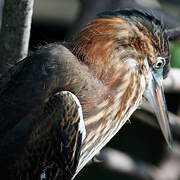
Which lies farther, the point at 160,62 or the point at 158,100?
the point at 158,100

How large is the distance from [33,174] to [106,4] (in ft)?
4.25

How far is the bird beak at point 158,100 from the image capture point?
2.78 m

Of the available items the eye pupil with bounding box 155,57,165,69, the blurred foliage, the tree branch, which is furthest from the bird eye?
the blurred foliage

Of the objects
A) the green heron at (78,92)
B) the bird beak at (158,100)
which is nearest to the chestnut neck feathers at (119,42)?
the green heron at (78,92)

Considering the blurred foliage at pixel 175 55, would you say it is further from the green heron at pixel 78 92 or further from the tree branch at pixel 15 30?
the tree branch at pixel 15 30

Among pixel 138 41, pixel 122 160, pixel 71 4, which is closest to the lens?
pixel 138 41

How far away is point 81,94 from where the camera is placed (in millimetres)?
2521

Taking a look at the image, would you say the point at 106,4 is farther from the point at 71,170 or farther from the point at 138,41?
the point at 71,170

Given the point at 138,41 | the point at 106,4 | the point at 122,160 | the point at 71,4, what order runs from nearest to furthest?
the point at 138,41
the point at 106,4
the point at 122,160
the point at 71,4

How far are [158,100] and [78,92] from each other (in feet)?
1.85

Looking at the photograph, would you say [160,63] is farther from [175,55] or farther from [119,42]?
[175,55]

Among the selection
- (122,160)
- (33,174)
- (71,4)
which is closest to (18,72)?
(33,174)

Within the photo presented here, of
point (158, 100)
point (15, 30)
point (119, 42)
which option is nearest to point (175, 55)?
point (158, 100)

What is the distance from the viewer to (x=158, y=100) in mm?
2809
